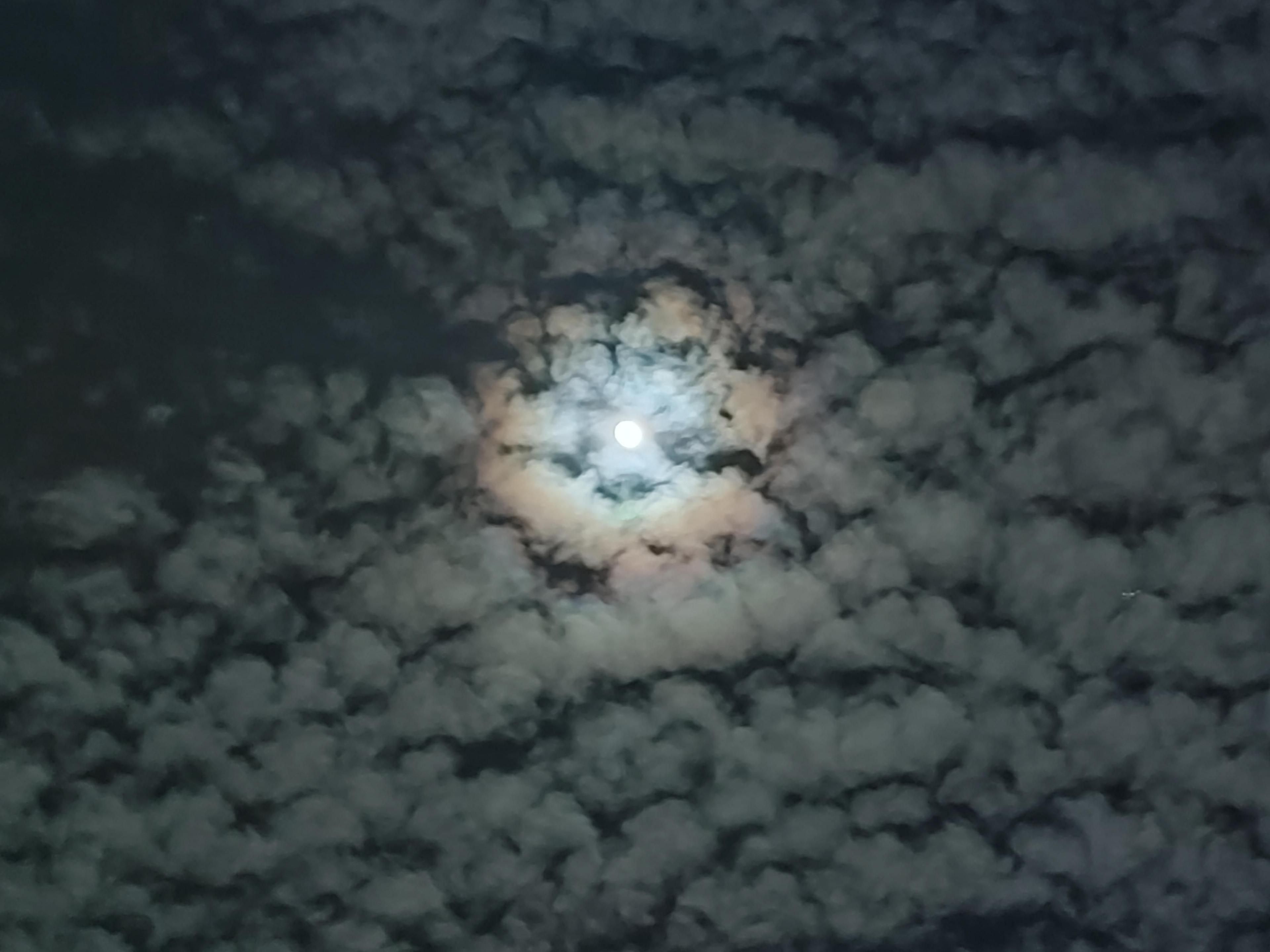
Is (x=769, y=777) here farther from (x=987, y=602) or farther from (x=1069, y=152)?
(x=1069, y=152)

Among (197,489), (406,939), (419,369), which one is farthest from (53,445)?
(406,939)

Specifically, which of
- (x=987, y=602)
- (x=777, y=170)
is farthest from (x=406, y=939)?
(x=777, y=170)

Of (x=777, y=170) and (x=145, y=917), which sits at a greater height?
(x=777, y=170)

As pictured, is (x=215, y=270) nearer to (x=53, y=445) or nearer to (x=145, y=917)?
(x=53, y=445)

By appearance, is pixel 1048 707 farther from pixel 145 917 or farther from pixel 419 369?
pixel 145 917

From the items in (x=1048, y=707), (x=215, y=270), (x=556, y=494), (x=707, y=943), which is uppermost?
(x=215, y=270)

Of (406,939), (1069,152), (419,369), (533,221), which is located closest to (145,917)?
(406,939)

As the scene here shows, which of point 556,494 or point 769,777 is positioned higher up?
point 556,494
